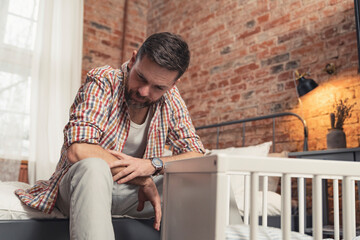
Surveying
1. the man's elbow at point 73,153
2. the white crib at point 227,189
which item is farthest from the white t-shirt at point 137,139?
the white crib at point 227,189

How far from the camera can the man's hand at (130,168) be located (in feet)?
4.31

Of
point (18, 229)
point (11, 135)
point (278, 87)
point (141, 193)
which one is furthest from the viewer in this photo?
point (11, 135)

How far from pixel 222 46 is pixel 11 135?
2198 millimetres

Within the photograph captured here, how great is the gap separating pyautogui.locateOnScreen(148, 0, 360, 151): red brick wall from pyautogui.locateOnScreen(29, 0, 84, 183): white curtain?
1.19 metres

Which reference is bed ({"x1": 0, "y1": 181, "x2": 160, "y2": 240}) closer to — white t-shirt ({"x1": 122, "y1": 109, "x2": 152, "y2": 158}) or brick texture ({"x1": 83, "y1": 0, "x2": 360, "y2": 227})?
white t-shirt ({"x1": 122, "y1": 109, "x2": 152, "y2": 158})

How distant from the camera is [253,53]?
3291mm

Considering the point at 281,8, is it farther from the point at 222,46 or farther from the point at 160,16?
the point at 160,16

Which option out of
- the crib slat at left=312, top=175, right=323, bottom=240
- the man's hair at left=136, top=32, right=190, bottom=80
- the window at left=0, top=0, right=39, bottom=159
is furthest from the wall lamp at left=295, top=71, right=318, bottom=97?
the window at left=0, top=0, right=39, bottom=159

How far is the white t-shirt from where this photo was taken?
159cm

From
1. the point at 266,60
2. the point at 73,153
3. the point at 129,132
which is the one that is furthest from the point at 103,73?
the point at 266,60

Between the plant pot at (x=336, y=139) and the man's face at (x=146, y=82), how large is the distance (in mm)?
1354

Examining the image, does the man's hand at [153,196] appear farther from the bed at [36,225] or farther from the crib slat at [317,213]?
the crib slat at [317,213]

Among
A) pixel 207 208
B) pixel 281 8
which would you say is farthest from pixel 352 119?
pixel 207 208

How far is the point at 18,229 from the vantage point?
1.26 metres
